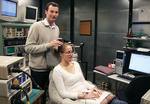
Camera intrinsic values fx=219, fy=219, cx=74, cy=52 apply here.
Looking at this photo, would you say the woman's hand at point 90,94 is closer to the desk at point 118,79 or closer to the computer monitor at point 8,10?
the desk at point 118,79

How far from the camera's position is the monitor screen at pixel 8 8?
2.84 m

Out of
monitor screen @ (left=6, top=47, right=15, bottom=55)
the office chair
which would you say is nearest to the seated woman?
the office chair

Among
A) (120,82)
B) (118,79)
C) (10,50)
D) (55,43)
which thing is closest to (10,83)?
(55,43)

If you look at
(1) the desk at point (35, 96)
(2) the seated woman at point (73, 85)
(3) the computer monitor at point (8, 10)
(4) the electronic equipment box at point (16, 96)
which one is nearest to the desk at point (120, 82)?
(2) the seated woman at point (73, 85)

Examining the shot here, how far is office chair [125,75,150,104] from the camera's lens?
2.43 metres

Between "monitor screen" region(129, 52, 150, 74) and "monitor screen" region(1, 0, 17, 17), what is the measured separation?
1.86 m

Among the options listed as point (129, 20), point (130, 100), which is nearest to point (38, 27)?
point (130, 100)

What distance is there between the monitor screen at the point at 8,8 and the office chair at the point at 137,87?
1.83m

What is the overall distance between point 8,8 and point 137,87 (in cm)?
195

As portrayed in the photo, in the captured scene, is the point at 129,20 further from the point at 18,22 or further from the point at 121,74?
the point at 18,22

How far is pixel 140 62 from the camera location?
3230mm

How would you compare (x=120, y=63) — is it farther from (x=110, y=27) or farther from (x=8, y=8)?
(x=8, y=8)

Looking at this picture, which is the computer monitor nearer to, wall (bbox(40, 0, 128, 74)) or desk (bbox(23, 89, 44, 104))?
desk (bbox(23, 89, 44, 104))

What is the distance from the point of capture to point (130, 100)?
252 centimetres
